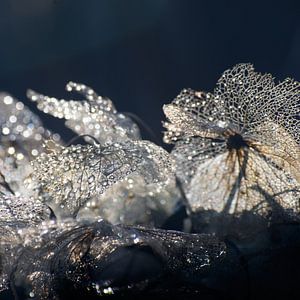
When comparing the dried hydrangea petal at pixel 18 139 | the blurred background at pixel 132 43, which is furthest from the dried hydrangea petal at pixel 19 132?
the blurred background at pixel 132 43

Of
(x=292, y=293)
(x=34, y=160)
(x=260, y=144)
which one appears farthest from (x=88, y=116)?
(x=292, y=293)

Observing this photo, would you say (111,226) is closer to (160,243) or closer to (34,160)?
(160,243)

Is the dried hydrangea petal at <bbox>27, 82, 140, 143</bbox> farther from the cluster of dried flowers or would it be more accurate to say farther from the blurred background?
the blurred background

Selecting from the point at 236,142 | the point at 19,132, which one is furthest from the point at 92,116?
the point at 236,142

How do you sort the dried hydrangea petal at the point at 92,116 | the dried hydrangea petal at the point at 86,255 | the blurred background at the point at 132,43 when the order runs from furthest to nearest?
1. the blurred background at the point at 132,43
2. the dried hydrangea petal at the point at 92,116
3. the dried hydrangea petal at the point at 86,255

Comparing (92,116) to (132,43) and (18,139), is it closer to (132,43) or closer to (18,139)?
(18,139)

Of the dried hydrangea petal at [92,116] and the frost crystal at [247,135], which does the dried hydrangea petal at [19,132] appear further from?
the frost crystal at [247,135]

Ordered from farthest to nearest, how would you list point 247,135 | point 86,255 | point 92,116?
point 92,116 < point 247,135 < point 86,255

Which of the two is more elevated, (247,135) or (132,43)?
(132,43)
